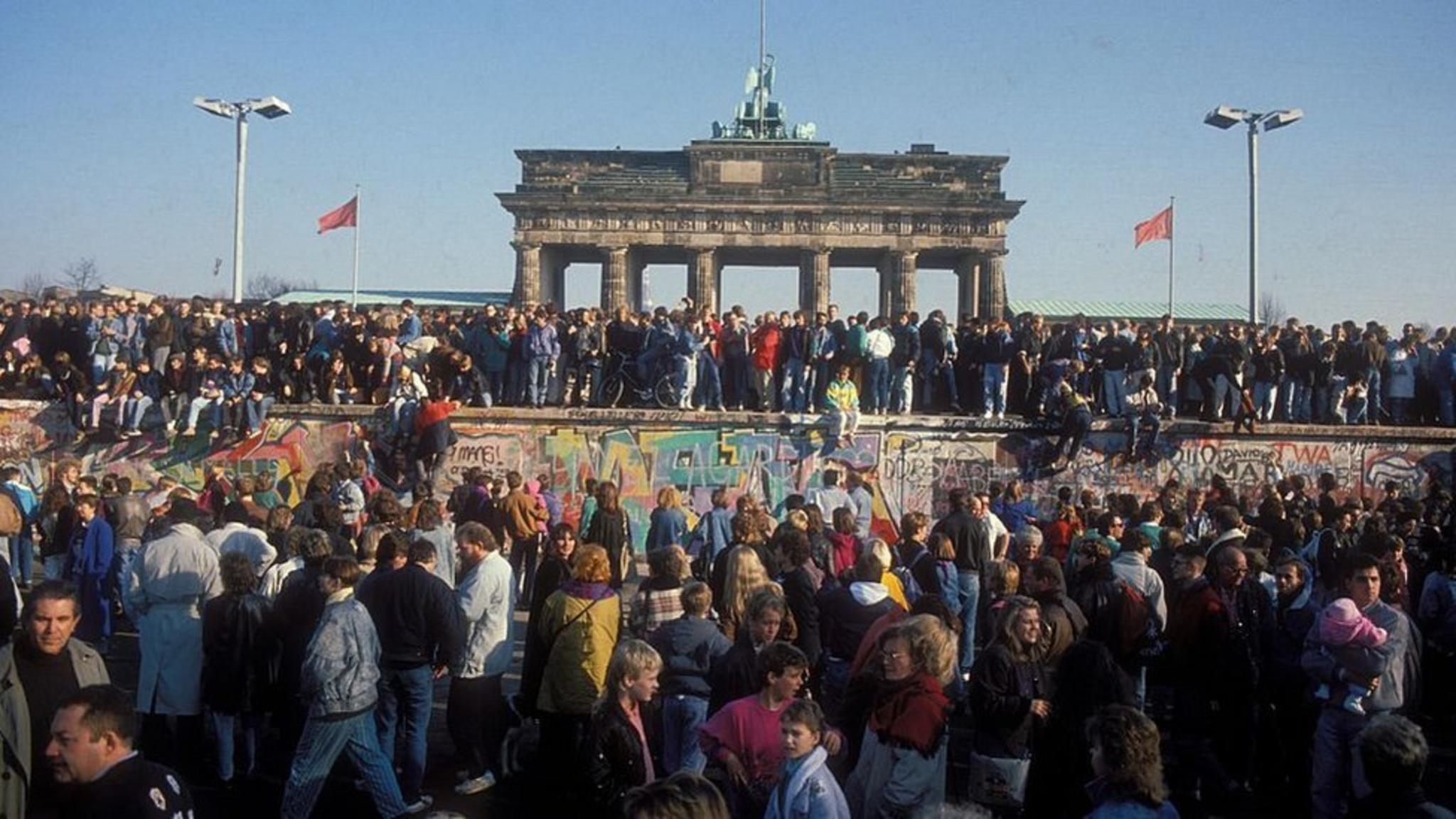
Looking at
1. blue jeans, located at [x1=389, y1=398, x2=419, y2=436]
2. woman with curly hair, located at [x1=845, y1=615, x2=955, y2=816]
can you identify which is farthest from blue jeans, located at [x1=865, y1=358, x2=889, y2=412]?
woman with curly hair, located at [x1=845, y1=615, x2=955, y2=816]

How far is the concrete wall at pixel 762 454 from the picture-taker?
18.9m

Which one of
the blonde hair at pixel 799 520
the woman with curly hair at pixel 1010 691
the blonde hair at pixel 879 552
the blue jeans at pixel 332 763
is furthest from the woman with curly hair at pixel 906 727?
the blonde hair at pixel 799 520

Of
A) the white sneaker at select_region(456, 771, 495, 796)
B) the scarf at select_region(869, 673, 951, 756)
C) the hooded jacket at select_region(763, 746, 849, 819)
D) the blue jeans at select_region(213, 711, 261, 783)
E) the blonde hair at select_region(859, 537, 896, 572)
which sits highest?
the blonde hair at select_region(859, 537, 896, 572)

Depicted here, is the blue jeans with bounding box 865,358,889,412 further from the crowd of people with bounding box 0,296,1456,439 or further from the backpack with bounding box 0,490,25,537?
the backpack with bounding box 0,490,25,537

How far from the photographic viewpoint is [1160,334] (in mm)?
19203

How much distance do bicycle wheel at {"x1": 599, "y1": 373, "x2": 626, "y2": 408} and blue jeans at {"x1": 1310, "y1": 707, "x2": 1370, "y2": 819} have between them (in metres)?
14.2

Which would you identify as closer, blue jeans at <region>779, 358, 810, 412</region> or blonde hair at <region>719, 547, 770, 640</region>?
blonde hair at <region>719, 547, 770, 640</region>

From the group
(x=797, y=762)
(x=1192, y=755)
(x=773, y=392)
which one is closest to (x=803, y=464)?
(x=773, y=392)

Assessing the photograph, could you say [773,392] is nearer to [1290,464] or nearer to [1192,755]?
[1290,464]

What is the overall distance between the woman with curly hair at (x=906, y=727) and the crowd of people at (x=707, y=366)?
13.4 meters

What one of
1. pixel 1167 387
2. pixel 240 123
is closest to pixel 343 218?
pixel 240 123

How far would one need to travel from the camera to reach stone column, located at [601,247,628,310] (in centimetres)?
4619

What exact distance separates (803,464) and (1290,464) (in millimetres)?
7666

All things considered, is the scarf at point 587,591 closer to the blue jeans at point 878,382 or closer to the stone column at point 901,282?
the blue jeans at point 878,382
